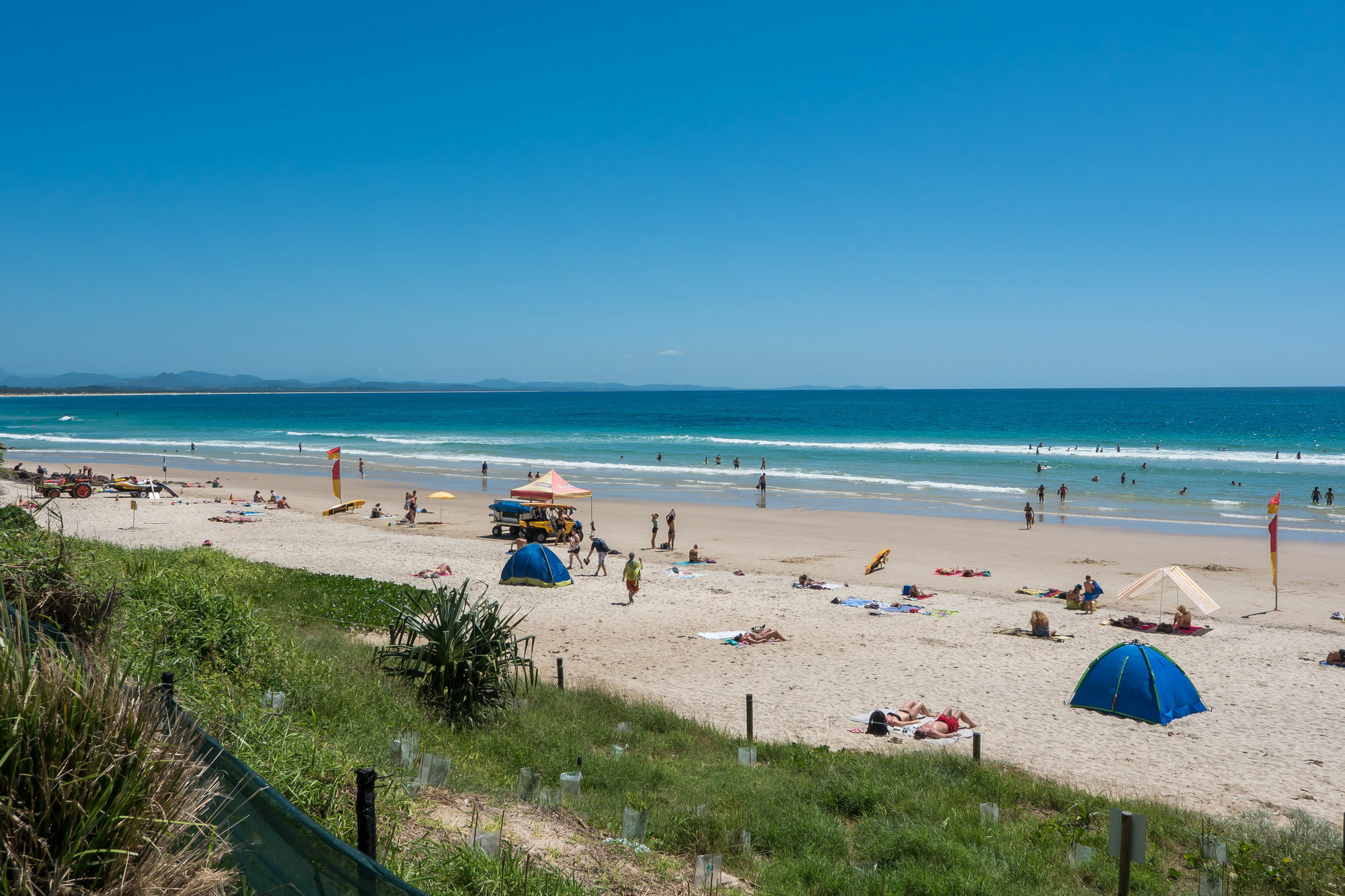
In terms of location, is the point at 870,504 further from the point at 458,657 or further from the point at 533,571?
the point at 458,657

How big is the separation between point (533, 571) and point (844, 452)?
169ft

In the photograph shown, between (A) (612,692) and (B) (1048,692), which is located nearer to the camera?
(A) (612,692)

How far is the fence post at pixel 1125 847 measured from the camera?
18.8 feet

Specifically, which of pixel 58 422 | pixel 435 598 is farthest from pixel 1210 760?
pixel 58 422

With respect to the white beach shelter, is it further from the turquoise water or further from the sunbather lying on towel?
the turquoise water

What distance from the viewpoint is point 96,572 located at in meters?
8.22

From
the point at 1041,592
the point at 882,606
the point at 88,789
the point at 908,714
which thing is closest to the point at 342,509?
the point at 882,606

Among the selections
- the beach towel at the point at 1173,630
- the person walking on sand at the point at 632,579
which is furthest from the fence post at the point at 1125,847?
the person walking on sand at the point at 632,579

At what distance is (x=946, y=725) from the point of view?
1168 centimetres

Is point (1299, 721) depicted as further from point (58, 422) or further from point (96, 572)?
point (58, 422)

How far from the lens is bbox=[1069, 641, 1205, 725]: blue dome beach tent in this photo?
488 inches

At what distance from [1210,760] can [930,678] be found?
426cm

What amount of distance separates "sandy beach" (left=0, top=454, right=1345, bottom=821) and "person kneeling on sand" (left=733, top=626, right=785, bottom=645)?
40 centimetres

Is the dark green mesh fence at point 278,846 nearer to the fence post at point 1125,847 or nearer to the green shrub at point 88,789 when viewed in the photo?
→ the green shrub at point 88,789
